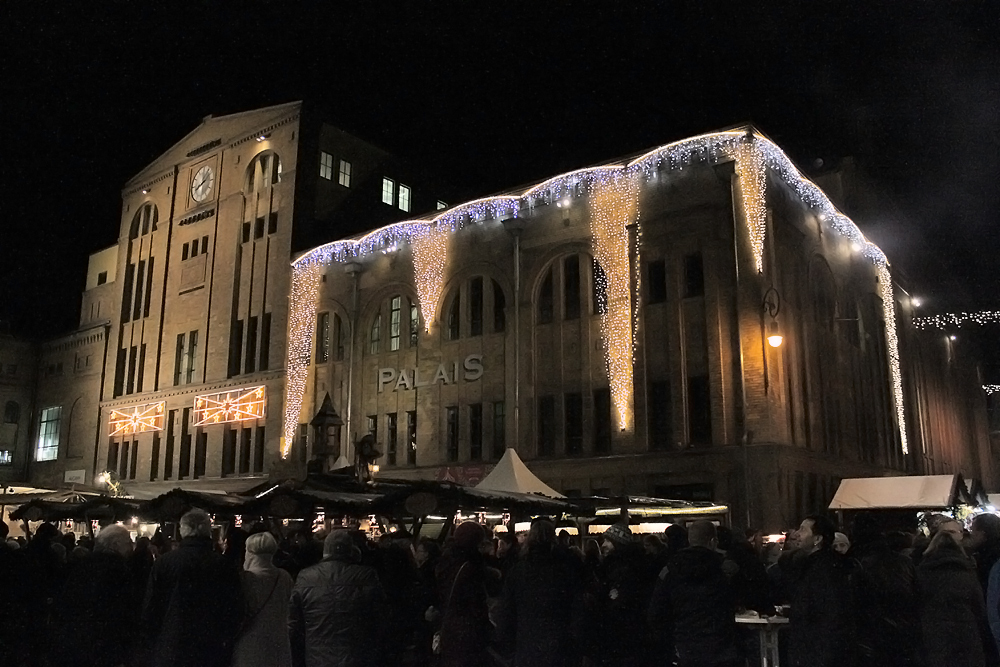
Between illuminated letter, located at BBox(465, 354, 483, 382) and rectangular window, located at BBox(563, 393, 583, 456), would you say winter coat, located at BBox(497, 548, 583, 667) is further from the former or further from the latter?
illuminated letter, located at BBox(465, 354, 483, 382)

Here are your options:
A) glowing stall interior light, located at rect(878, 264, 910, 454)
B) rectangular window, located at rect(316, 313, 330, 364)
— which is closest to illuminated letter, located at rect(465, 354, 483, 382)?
rectangular window, located at rect(316, 313, 330, 364)

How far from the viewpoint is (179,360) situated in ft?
131

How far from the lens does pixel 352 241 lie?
33812mm

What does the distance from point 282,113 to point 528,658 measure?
1377 inches

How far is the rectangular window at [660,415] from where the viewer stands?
2514cm

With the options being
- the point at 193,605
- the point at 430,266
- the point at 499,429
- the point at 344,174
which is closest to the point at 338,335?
the point at 430,266

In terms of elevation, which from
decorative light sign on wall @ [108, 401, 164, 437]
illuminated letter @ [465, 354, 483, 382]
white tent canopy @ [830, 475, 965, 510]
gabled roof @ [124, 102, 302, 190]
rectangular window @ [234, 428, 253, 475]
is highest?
gabled roof @ [124, 102, 302, 190]

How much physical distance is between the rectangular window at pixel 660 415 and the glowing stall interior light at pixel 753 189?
15.3ft

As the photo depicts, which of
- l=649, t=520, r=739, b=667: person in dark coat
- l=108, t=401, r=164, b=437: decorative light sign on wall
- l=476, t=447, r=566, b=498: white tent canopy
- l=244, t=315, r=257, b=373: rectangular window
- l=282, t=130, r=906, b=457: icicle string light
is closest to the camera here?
l=649, t=520, r=739, b=667: person in dark coat

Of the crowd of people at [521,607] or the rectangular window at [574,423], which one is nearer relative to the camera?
the crowd of people at [521,607]

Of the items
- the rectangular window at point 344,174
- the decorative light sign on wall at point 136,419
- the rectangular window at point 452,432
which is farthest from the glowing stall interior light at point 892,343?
the decorative light sign on wall at point 136,419

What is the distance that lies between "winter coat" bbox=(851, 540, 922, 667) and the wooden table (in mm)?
1747

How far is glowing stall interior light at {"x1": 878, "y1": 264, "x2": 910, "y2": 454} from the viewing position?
113 feet

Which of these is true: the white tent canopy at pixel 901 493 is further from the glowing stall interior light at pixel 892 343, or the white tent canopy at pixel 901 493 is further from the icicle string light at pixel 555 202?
the glowing stall interior light at pixel 892 343
